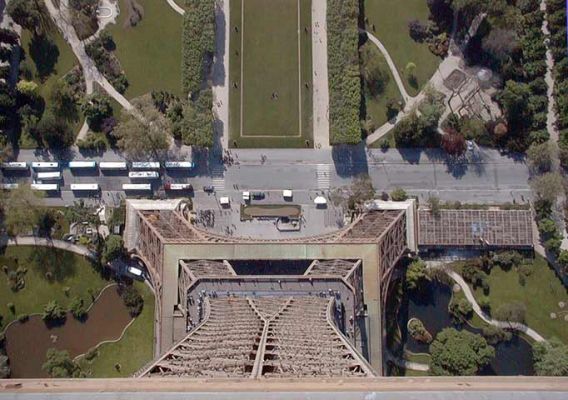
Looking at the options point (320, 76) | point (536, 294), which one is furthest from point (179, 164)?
point (536, 294)

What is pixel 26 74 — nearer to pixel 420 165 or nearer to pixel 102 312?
pixel 102 312

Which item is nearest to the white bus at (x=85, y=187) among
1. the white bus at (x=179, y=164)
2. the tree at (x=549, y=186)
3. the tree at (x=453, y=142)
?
the white bus at (x=179, y=164)

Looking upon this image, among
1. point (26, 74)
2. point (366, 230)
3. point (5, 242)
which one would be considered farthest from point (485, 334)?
point (26, 74)

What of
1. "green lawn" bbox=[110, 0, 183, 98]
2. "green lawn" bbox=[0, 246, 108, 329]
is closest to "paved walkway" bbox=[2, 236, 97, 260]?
"green lawn" bbox=[0, 246, 108, 329]

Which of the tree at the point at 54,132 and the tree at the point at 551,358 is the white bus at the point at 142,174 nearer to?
the tree at the point at 54,132

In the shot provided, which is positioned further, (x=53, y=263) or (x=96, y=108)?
(x=96, y=108)

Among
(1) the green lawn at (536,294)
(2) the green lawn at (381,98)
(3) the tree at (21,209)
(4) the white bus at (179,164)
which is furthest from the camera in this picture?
(2) the green lawn at (381,98)

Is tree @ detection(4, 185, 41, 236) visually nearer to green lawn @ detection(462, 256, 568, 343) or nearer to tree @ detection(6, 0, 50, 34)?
tree @ detection(6, 0, 50, 34)

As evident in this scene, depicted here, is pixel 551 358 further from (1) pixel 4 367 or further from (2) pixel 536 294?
(1) pixel 4 367
